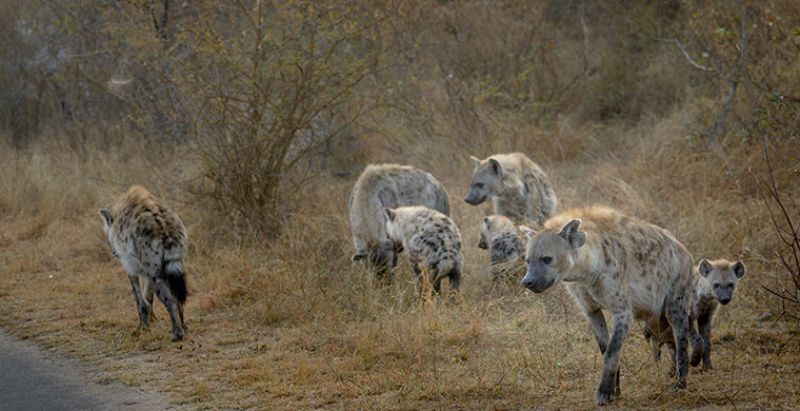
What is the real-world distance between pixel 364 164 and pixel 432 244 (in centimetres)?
488

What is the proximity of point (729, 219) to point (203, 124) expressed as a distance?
182 inches

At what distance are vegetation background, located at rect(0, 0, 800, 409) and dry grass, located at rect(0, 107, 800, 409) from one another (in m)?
0.03

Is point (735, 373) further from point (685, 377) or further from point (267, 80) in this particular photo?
point (267, 80)

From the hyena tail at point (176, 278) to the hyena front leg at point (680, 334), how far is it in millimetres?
3124

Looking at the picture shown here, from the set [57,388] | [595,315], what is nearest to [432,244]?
[595,315]

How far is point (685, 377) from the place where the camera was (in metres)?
4.89

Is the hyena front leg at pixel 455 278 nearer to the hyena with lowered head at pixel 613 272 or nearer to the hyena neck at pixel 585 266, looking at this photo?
the hyena with lowered head at pixel 613 272

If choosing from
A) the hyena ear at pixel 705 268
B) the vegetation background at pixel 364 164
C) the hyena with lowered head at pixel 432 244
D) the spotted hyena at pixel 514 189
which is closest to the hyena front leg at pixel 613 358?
the vegetation background at pixel 364 164

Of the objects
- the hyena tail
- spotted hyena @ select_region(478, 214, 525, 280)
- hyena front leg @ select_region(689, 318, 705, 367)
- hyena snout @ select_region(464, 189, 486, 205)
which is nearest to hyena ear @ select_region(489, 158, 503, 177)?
hyena snout @ select_region(464, 189, 486, 205)

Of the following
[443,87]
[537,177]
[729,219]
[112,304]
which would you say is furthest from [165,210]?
[443,87]

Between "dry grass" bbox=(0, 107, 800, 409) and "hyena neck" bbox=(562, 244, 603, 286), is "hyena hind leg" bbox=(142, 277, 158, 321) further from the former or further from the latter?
"hyena neck" bbox=(562, 244, 603, 286)

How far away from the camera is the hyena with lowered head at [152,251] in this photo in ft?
21.9

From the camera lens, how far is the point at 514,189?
840 cm

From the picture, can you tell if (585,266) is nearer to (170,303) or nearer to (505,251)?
(505,251)
